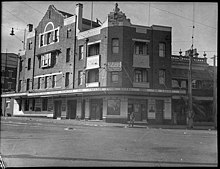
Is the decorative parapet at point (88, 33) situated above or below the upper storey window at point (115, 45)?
above

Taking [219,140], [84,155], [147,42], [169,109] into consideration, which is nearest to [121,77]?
[147,42]

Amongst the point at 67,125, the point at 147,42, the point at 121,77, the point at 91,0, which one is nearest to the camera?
the point at 91,0

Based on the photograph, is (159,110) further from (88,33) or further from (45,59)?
(88,33)

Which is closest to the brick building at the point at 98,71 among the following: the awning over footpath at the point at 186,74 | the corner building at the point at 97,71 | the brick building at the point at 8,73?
the corner building at the point at 97,71

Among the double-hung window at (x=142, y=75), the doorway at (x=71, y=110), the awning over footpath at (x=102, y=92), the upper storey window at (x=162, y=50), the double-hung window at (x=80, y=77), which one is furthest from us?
the double-hung window at (x=80, y=77)

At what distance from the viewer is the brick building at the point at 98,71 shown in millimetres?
10659

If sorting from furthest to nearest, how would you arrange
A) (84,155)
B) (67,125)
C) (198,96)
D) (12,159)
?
(67,125)
(198,96)
(84,155)
(12,159)

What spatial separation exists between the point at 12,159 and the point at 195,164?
3.96 m

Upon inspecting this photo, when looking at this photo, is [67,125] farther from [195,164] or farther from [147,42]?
[195,164]

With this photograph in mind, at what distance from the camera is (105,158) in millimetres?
6617

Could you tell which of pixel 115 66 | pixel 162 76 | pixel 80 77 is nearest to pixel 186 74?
pixel 162 76

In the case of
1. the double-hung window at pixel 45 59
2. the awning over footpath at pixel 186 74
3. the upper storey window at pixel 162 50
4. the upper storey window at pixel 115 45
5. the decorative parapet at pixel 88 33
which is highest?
the decorative parapet at pixel 88 33

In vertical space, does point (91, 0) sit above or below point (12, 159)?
above

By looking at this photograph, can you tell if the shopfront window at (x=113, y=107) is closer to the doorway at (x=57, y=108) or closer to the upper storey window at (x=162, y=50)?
the doorway at (x=57, y=108)
